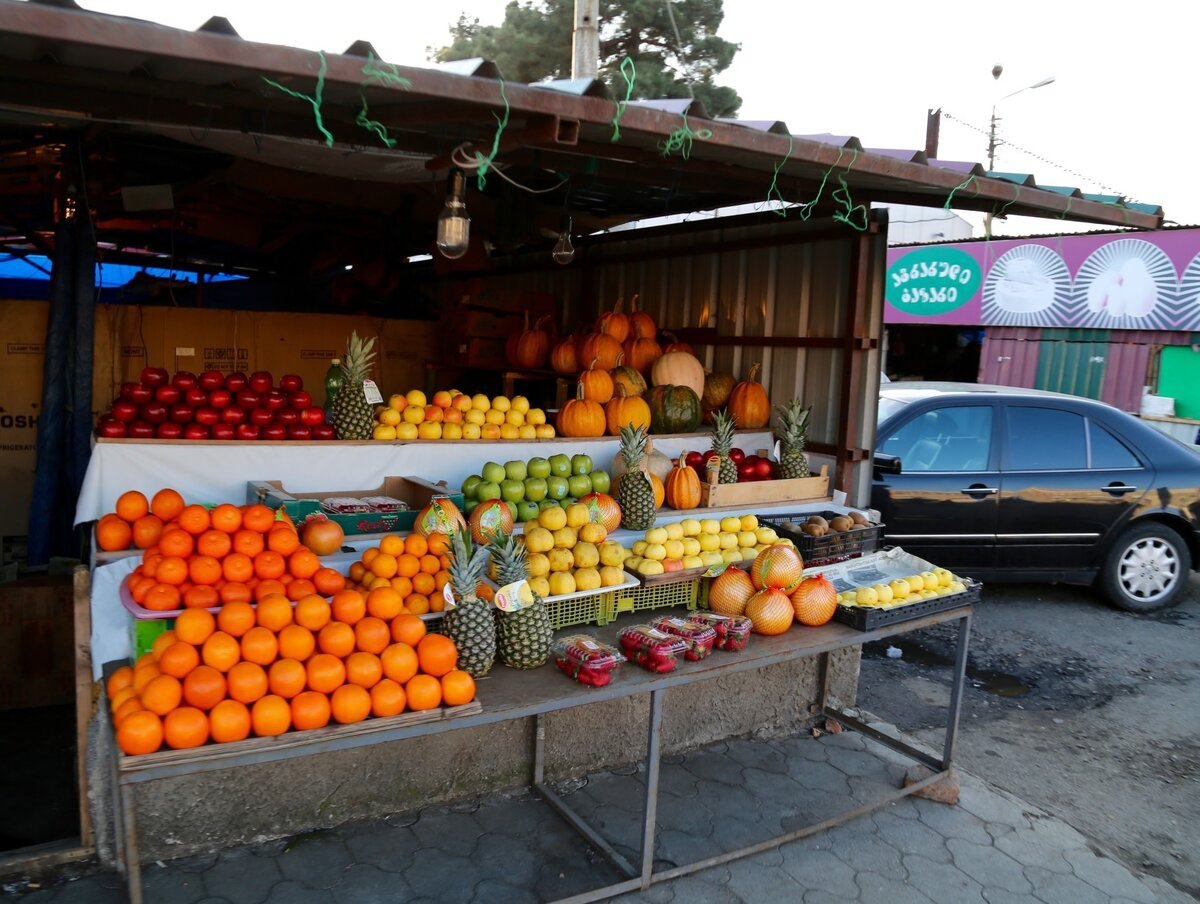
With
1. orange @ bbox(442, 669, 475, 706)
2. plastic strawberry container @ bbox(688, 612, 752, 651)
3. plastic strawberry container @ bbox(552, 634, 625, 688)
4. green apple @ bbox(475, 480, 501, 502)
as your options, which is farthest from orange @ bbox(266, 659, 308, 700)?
green apple @ bbox(475, 480, 501, 502)

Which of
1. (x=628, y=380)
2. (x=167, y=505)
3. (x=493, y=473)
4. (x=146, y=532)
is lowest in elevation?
(x=146, y=532)

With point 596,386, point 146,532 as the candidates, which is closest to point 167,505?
point 146,532

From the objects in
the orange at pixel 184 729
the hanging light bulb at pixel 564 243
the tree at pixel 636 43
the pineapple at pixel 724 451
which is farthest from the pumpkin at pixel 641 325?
the tree at pixel 636 43

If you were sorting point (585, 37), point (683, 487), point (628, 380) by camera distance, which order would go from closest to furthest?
point (683, 487) < point (628, 380) < point (585, 37)

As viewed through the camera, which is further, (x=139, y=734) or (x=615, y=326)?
(x=615, y=326)

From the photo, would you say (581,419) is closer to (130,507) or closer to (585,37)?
(130,507)

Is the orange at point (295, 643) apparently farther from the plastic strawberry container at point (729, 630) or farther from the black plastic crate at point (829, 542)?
the black plastic crate at point (829, 542)

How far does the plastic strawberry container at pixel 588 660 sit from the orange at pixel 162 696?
1358 mm

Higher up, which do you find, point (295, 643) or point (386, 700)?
point (295, 643)

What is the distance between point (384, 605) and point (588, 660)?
0.79 metres

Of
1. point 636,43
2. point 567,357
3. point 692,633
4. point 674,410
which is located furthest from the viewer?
point 636,43

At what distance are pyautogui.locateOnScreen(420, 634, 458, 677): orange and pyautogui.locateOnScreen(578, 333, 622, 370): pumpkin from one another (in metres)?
3.80

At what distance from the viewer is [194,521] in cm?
338

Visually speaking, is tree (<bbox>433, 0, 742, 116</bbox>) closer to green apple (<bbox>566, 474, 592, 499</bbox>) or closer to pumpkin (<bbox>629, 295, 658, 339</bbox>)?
pumpkin (<bbox>629, 295, 658, 339</bbox>)
